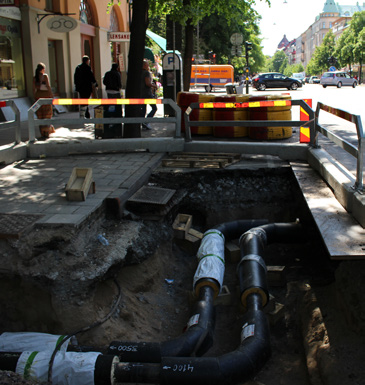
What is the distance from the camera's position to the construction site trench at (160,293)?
13.8 feet

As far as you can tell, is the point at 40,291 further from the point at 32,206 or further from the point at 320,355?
the point at 320,355

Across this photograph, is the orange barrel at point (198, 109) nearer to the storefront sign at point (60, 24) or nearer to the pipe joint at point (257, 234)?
the pipe joint at point (257, 234)

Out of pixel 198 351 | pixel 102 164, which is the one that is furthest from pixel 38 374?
pixel 102 164

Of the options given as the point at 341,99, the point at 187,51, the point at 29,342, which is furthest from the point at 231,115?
the point at 341,99

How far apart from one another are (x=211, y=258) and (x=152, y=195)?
1.26m

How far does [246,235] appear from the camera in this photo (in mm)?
5969

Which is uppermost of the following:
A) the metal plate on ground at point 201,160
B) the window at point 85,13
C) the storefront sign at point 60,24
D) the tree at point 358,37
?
the tree at point 358,37

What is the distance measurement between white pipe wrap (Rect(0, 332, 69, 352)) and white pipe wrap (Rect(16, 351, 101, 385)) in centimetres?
15

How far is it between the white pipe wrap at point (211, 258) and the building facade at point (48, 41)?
32.2ft

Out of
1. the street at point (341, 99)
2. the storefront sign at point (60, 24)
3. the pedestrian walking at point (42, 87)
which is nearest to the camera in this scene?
the pedestrian walking at point (42, 87)

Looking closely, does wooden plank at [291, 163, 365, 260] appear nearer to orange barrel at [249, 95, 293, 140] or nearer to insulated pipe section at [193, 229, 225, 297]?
insulated pipe section at [193, 229, 225, 297]

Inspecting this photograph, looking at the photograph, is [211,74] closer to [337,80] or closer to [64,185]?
[337,80]

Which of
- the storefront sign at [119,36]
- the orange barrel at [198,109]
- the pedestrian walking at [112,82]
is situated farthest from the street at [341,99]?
the storefront sign at [119,36]

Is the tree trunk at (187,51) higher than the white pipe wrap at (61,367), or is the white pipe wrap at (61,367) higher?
the tree trunk at (187,51)
